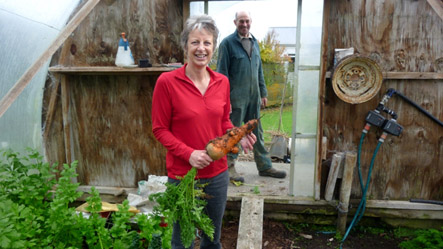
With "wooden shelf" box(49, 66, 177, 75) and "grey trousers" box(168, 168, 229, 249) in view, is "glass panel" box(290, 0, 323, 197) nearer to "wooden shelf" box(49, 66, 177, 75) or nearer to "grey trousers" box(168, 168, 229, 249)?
"wooden shelf" box(49, 66, 177, 75)

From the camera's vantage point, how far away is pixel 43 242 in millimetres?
2289

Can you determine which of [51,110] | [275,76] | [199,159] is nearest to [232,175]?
[51,110]

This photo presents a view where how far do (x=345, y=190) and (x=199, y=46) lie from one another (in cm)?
258

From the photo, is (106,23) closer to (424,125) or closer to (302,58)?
(302,58)

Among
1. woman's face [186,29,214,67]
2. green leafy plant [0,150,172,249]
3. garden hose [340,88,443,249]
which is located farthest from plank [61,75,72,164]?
garden hose [340,88,443,249]

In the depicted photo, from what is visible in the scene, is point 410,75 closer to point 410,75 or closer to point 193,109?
point 410,75

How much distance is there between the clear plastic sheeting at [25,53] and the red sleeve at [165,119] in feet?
7.84

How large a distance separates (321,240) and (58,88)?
147 inches

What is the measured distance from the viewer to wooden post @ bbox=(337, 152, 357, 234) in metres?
3.37

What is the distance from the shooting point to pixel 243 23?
3885 mm

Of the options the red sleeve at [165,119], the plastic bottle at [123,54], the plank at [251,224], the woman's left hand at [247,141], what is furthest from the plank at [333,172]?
the plastic bottle at [123,54]

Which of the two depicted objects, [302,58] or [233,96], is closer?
[302,58]

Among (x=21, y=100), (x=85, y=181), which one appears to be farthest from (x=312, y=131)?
(x=21, y=100)

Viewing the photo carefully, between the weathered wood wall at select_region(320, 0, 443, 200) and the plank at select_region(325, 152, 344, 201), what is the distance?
0.19 m
